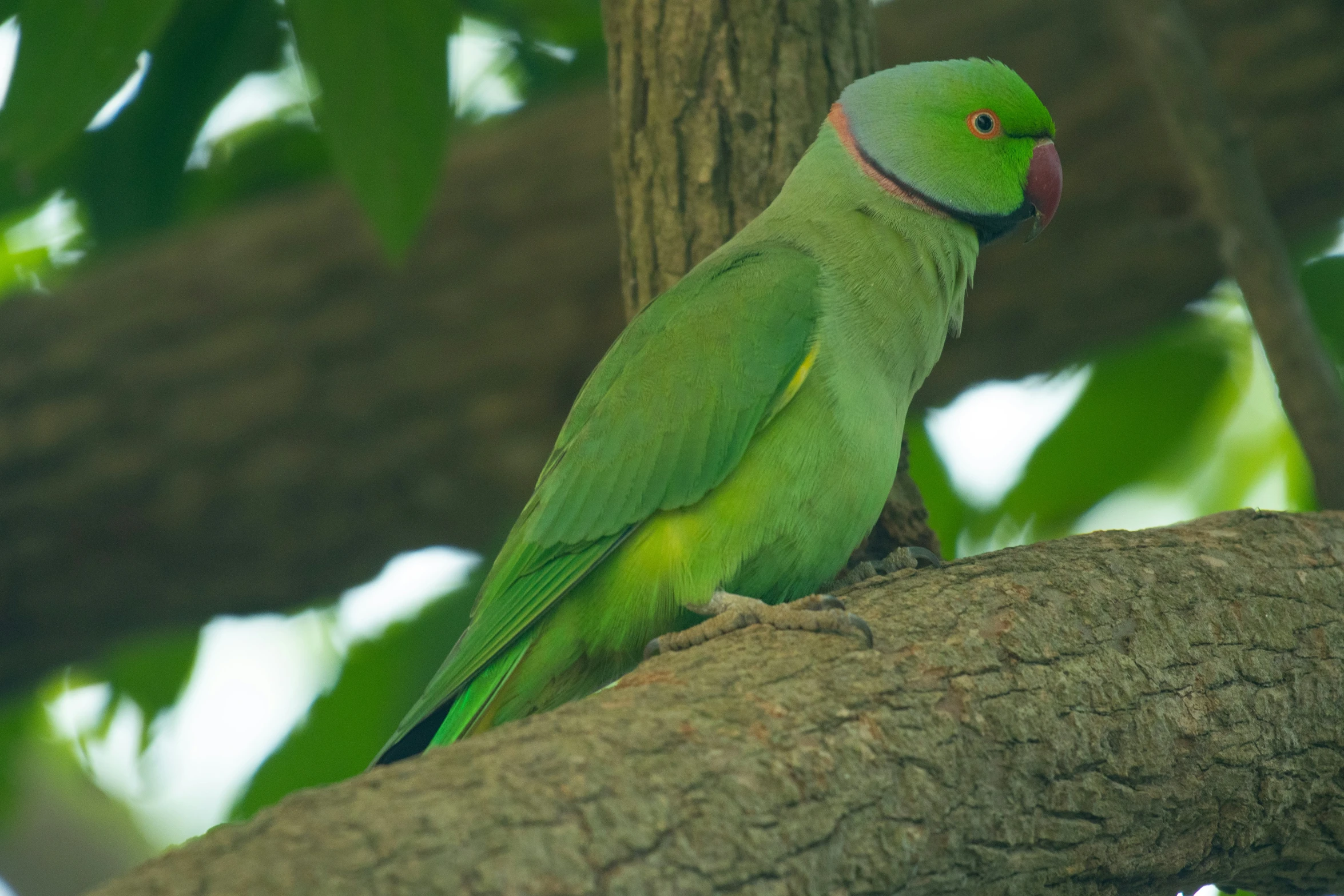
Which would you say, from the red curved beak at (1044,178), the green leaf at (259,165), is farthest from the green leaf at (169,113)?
the red curved beak at (1044,178)

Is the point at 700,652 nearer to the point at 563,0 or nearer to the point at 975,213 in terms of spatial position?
the point at 975,213

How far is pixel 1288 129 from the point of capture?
14.1 ft

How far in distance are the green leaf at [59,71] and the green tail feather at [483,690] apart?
5.74ft

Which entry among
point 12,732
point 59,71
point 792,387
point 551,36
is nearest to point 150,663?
point 12,732

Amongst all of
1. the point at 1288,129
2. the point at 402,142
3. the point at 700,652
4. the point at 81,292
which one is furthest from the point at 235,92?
the point at 1288,129

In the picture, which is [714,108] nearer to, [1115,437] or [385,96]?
[385,96]

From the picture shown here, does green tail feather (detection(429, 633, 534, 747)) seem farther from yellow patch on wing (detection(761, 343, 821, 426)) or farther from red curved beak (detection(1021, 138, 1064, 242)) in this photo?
red curved beak (detection(1021, 138, 1064, 242))

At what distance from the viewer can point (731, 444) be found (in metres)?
2.68

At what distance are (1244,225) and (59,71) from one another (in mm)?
3178

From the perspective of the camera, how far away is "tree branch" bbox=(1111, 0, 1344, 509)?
3182 millimetres

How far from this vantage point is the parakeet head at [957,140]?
3084 millimetres

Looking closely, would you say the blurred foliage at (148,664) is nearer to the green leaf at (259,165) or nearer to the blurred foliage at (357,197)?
the blurred foliage at (357,197)

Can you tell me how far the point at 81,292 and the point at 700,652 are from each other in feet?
12.2

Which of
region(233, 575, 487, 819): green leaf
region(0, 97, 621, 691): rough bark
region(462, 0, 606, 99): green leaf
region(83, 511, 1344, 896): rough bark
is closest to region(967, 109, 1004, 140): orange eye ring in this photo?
region(83, 511, 1344, 896): rough bark
